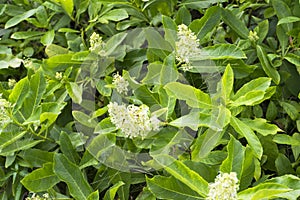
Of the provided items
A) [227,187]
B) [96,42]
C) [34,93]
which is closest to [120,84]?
[96,42]

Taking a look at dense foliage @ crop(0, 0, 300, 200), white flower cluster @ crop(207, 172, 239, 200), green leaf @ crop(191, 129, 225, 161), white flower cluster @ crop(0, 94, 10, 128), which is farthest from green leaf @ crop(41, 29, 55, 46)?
white flower cluster @ crop(207, 172, 239, 200)

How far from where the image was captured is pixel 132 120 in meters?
1.32

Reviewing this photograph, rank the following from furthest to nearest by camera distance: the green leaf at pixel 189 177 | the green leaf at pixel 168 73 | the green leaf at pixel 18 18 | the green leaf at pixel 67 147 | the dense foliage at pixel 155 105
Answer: the green leaf at pixel 18 18
the green leaf at pixel 67 147
the green leaf at pixel 168 73
the dense foliage at pixel 155 105
the green leaf at pixel 189 177

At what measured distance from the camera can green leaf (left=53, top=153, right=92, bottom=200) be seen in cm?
147

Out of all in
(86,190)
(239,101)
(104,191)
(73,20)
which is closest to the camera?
(239,101)

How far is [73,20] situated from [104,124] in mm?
587

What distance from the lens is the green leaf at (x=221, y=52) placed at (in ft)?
4.87

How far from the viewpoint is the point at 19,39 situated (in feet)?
6.68

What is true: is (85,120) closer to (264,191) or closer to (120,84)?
(120,84)

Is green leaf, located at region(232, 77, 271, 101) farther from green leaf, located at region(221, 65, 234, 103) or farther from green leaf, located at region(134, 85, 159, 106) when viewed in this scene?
green leaf, located at region(134, 85, 159, 106)

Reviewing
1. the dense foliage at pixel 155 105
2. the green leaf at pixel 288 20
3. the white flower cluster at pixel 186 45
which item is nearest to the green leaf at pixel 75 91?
the dense foliage at pixel 155 105

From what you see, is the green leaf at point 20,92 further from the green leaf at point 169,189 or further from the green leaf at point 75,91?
the green leaf at point 169,189

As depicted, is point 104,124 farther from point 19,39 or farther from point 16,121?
point 19,39

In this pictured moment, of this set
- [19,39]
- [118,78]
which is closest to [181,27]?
[118,78]
